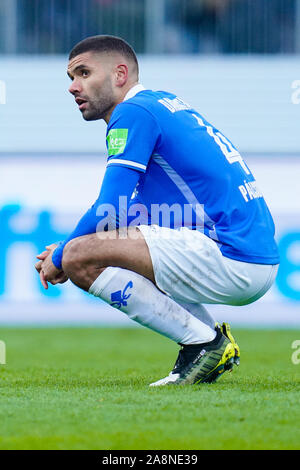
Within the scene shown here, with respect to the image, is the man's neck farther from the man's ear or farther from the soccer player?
the soccer player

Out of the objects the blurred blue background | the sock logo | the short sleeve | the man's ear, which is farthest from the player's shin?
the blurred blue background

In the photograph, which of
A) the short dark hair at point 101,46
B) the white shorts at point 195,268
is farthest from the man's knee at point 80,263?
the short dark hair at point 101,46

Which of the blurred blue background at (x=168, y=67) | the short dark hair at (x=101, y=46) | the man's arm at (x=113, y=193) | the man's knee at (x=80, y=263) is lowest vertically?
the blurred blue background at (x=168, y=67)

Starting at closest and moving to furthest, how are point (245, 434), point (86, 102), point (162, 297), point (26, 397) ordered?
1. point (245, 434)
2. point (26, 397)
3. point (162, 297)
4. point (86, 102)

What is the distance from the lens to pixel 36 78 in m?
11.5

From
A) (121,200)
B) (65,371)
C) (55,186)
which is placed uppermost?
(121,200)

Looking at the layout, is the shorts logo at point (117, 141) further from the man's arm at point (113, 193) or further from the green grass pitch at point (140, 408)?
the green grass pitch at point (140, 408)

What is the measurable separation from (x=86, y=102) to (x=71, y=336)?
182 inches

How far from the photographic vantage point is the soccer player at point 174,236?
4.08 m

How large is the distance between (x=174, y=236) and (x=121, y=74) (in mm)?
983

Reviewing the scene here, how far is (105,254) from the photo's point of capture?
4047 millimetres

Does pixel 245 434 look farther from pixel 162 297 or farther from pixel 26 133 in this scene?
pixel 26 133

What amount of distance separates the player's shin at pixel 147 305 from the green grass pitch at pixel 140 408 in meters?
0.27

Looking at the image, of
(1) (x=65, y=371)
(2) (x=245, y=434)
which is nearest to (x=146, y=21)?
(1) (x=65, y=371)
